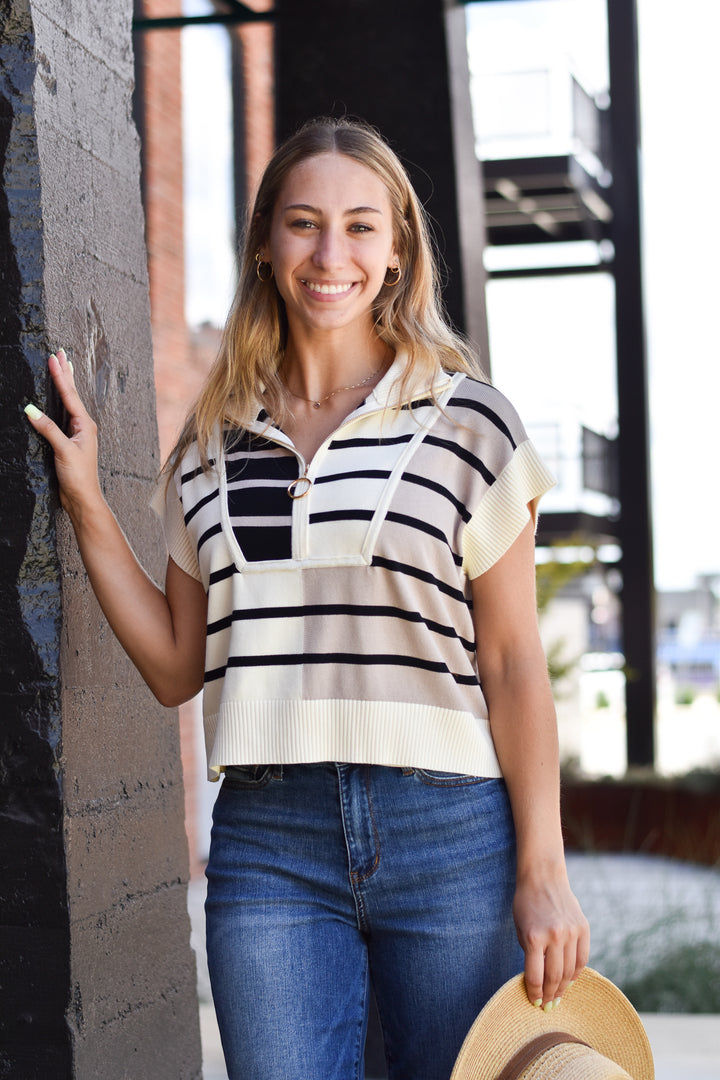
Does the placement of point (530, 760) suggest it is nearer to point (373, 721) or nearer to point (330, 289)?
point (373, 721)

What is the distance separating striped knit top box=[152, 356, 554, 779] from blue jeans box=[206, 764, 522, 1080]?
59 mm

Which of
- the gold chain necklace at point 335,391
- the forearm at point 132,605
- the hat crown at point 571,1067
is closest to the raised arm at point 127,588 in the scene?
the forearm at point 132,605

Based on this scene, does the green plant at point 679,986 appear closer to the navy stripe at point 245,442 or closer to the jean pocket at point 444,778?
the jean pocket at point 444,778

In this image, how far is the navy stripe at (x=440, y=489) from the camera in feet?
6.53

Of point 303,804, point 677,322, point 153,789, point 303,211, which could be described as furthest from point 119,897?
point 677,322

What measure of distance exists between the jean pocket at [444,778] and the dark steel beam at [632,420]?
9.41 meters

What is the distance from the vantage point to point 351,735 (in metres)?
1.92

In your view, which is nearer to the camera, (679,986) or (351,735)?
(351,735)

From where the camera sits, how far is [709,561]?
73.7ft

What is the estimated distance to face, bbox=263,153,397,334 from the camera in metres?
2.12

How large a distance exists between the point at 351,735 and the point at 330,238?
77 cm

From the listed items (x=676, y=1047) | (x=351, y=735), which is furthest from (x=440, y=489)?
(x=676, y=1047)

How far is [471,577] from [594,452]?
439 inches

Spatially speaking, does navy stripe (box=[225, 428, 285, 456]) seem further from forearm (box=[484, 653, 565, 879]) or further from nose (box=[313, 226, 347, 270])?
forearm (box=[484, 653, 565, 879])
